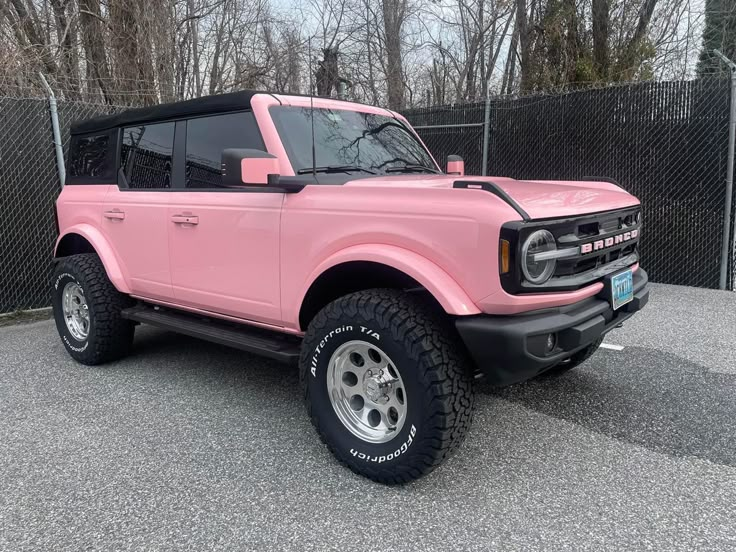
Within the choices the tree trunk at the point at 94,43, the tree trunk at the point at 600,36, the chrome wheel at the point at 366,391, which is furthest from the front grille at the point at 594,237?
the tree trunk at the point at 94,43

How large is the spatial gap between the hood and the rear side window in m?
2.44

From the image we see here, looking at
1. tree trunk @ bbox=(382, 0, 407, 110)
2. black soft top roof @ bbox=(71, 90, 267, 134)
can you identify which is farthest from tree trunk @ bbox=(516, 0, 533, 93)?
black soft top roof @ bbox=(71, 90, 267, 134)

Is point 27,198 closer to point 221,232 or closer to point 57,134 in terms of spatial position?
point 57,134

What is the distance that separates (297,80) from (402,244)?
14255 mm

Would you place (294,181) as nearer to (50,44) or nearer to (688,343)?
(688,343)

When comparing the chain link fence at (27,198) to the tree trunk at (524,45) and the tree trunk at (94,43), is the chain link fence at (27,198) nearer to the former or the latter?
the tree trunk at (94,43)

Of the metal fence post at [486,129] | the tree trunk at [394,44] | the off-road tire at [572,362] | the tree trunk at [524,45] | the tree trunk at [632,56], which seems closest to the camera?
the off-road tire at [572,362]

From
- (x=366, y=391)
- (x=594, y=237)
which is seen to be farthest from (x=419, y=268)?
(x=594, y=237)

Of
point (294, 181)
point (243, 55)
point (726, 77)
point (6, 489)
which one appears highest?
point (243, 55)

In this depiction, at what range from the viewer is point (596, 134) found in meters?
7.47

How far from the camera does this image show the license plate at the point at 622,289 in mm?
2811

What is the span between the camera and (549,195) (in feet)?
8.96

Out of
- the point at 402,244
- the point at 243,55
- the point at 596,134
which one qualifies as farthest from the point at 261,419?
the point at 243,55

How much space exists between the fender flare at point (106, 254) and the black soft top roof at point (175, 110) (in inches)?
33.9
